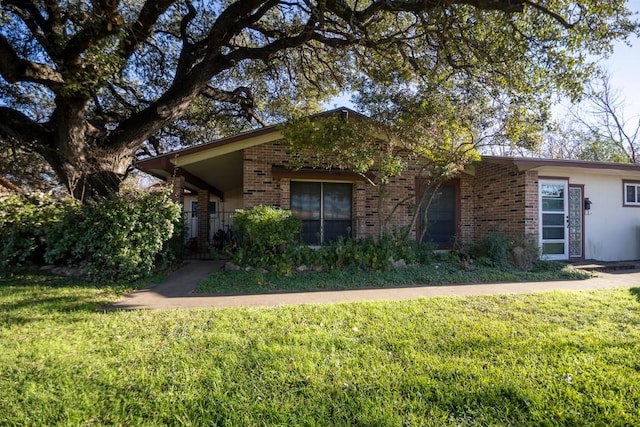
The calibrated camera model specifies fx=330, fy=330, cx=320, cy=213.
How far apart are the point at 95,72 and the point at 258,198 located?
4.42m

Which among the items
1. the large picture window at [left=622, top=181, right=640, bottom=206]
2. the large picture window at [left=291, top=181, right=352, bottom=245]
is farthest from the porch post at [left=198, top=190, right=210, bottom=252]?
the large picture window at [left=622, top=181, right=640, bottom=206]

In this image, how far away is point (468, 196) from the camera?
35.3 ft

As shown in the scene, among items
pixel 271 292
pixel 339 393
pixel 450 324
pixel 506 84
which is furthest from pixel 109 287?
pixel 506 84

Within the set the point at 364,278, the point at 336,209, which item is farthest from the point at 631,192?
the point at 364,278

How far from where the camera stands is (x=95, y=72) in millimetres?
6832

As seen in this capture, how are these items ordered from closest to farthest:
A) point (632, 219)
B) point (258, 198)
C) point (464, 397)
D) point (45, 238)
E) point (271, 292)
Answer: point (464, 397) → point (271, 292) → point (45, 238) → point (258, 198) → point (632, 219)

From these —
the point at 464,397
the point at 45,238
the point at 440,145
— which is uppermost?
the point at 440,145

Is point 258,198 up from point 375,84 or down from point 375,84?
down

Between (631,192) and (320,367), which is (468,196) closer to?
(631,192)

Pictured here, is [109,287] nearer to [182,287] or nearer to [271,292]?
[182,287]

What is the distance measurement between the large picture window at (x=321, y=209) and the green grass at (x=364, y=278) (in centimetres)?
241

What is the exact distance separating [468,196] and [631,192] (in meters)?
4.80

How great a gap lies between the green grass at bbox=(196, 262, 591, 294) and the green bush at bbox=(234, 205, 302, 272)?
0.89 feet

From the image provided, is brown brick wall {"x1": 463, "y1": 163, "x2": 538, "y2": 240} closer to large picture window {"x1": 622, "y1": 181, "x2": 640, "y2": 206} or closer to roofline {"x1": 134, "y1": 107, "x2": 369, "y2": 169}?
large picture window {"x1": 622, "y1": 181, "x2": 640, "y2": 206}
